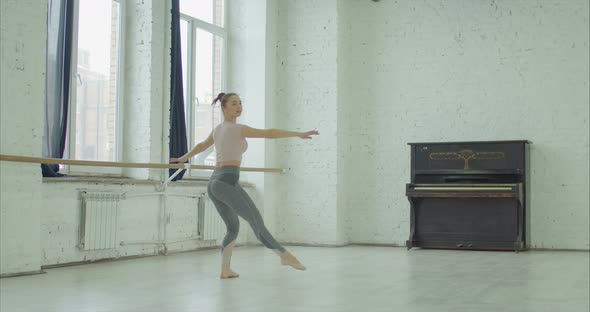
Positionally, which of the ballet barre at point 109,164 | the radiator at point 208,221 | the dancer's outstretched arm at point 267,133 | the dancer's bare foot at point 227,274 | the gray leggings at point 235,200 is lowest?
Answer: the dancer's bare foot at point 227,274

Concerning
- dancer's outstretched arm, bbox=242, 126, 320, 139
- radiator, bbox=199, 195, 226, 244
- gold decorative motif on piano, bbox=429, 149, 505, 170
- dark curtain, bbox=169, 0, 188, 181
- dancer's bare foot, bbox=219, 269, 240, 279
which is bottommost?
dancer's bare foot, bbox=219, 269, 240, 279

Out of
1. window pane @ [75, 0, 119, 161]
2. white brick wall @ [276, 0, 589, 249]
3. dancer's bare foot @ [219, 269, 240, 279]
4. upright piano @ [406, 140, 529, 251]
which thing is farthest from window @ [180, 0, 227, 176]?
dancer's bare foot @ [219, 269, 240, 279]

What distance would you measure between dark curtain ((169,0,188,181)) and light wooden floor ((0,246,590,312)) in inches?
49.4

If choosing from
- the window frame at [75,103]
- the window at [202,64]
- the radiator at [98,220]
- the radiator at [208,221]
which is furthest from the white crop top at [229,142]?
the window at [202,64]

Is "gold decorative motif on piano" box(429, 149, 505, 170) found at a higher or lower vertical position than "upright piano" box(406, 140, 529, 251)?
higher

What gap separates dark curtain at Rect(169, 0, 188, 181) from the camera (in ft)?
26.1

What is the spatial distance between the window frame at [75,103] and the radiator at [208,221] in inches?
46.1

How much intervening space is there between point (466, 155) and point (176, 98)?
11.2ft

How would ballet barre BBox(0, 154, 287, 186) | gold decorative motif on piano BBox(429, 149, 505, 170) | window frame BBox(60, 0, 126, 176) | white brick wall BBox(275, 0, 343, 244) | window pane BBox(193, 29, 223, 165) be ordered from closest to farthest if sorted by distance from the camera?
ballet barre BBox(0, 154, 287, 186) < window frame BBox(60, 0, 126, 176) < gold decorative motif on piano BBox(429, 149, 505, 170) < window pane BBox(193, 29, 223, 165) < white brick wall BBox(275, 0, 343, 244)

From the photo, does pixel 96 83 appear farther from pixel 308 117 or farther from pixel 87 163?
pixel 308 117

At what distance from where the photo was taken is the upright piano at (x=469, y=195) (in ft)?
27.1

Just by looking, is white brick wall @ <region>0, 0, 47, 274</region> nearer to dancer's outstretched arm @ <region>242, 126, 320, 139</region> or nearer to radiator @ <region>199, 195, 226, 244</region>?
dancer's outstretched arm @ <region>242, 126, 320, 139</region>

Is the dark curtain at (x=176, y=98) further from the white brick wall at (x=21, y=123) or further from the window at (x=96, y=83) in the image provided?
the white brick wall at (x=21, y=123)

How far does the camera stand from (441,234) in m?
8.60
